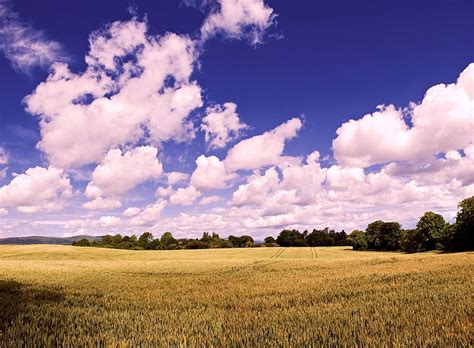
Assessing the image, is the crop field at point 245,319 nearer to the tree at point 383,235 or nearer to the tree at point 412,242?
the tree at point 412,242

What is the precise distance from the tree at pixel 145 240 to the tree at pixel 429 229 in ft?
357

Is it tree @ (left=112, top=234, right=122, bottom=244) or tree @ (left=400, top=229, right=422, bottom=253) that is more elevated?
tree @ (left=112, top=234, right=122, bottom=244)

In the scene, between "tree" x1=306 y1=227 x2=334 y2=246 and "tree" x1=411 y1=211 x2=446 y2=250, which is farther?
"tree" x1=306 y1=227 x2=334 y2=246

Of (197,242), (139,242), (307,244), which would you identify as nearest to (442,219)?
(307,244)

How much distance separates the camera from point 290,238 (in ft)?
518

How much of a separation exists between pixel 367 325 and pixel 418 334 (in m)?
1.25

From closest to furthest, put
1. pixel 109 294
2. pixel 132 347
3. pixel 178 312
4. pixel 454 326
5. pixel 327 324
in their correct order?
pixel 132 347, pixel 454 326, pixel 327 324, pixel 178 312, pixel 109 294

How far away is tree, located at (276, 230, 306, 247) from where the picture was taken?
154375mm

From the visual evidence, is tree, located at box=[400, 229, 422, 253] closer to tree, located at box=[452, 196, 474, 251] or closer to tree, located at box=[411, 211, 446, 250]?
tree, located at box=[411, 211, 446, 250]

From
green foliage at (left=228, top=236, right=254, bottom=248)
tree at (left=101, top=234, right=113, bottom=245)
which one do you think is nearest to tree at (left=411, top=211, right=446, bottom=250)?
green foliage at (left=228, top=236, right=254, bottom=248)

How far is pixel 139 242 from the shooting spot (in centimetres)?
15875

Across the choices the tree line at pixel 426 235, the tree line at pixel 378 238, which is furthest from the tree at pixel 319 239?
the tree line at pixel 426 235

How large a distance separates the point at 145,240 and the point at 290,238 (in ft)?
207

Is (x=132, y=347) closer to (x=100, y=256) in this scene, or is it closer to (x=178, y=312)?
(x=178, y=312)
